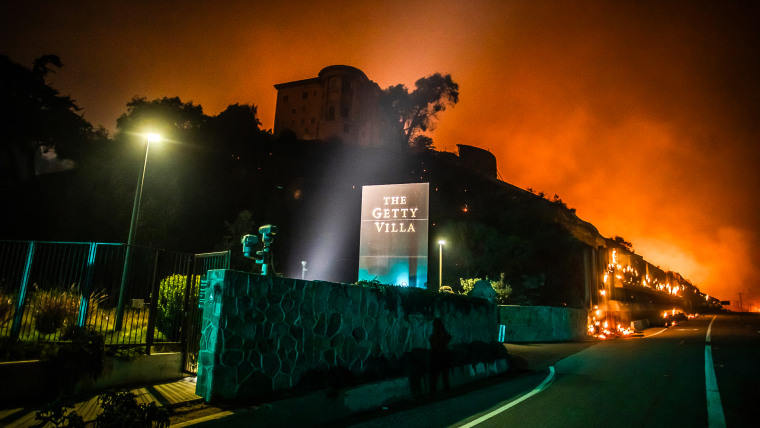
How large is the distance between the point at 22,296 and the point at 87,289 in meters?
0.87

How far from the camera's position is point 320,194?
51062 mm

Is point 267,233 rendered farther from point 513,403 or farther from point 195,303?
point 513,403

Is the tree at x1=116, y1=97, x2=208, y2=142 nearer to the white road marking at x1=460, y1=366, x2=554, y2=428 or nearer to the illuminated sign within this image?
the illuminated sign

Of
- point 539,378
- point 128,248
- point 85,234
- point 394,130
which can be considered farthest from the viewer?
point 394,130

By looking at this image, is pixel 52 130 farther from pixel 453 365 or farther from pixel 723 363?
pixel 723 363

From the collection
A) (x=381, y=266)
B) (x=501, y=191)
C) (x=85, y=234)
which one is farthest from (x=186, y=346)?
(x=501, y=191)

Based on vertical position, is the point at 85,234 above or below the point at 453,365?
above

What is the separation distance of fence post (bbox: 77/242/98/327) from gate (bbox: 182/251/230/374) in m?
1.60

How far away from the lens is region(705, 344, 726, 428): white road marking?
6851 millimetres

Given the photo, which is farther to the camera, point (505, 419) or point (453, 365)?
point (453, 365)

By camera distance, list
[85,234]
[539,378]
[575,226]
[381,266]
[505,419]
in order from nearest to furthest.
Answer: [505,419] < [539,378] < [381,266] < [85,234] < [575,226]

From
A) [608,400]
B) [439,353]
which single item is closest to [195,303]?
[439,353]

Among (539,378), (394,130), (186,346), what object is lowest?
(539,378)

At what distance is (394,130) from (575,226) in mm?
33002
